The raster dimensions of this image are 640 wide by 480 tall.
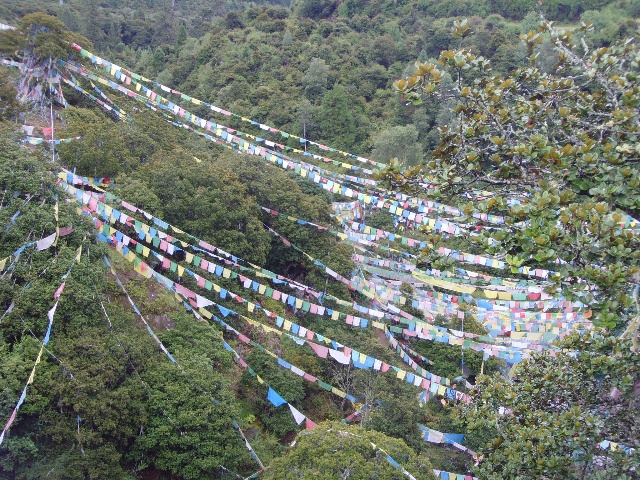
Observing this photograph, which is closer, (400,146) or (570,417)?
(570,417)

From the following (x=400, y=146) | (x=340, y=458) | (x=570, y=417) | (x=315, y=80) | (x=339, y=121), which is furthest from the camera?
(x=315, y=80)

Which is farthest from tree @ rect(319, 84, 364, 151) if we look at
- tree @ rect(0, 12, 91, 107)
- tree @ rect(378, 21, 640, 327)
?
tree @ rect(378, 21, 640, 327)

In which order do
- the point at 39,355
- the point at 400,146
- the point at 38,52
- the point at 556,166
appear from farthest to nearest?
the point at 400,146 < the point at 38,52 < the point at 39,355 < the point at 556,166

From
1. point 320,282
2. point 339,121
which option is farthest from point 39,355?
point 339,121

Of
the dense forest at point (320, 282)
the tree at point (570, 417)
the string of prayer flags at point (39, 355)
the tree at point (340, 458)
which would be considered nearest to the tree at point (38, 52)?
the dense forest at point (320, 282)

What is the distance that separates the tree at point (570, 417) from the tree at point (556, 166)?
55cm

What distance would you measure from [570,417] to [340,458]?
6.53m

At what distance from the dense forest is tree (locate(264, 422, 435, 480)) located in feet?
0.14

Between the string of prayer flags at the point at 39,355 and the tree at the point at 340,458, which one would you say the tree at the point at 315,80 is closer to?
the string of prayer flags at the point at 39,355

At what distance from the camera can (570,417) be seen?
4.43 m

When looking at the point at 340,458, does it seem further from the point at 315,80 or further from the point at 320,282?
the point at 315,80

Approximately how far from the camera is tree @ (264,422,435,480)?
1005 centimetres

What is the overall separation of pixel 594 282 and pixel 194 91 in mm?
36282

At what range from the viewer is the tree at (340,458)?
10.0 meters
